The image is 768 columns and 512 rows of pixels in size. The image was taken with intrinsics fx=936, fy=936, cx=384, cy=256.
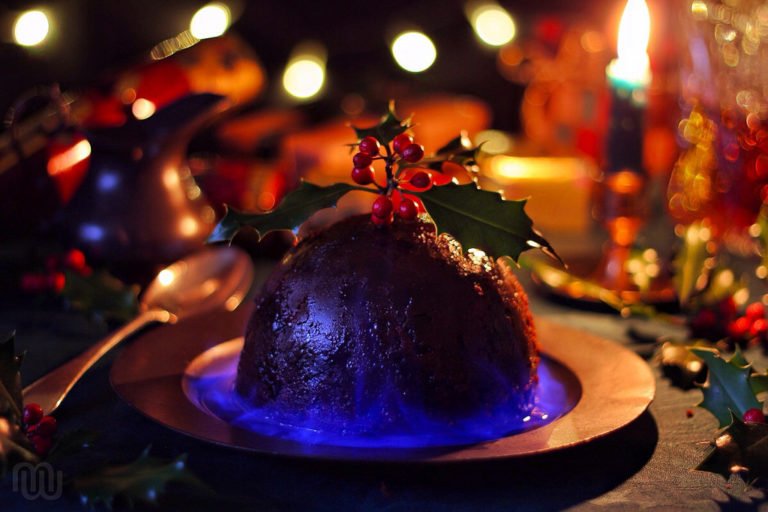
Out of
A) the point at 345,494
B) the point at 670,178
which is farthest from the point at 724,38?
the point at 345,494

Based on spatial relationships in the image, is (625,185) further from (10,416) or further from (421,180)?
(10,416)

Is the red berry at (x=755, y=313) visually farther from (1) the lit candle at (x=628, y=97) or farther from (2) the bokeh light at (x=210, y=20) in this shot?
(2) the bokeh light at (x=210, y=20)

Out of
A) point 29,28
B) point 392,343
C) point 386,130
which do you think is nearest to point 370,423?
point 392,343

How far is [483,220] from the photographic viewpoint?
1.15 meters

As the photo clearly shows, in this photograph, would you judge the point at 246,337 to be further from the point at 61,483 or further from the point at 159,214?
the point at 159,214

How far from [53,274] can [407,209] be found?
1.00 metres

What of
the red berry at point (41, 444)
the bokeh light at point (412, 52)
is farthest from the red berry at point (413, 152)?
the bokeh light at point (412, 52)

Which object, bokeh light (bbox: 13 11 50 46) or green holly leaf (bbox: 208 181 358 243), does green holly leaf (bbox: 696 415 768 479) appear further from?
bokeh light (bbox: 13 11 50 46)

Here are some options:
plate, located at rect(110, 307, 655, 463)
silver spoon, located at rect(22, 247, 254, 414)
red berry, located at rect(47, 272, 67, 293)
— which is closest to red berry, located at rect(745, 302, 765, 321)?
plate, located at rect(110, 307, 655, 463)

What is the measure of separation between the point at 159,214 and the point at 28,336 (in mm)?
370

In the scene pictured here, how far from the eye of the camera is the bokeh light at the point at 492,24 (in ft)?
12.8

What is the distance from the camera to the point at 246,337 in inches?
51.1

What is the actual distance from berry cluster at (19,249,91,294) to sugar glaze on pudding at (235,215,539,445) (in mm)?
769

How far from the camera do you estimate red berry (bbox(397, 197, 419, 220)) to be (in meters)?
1.17
